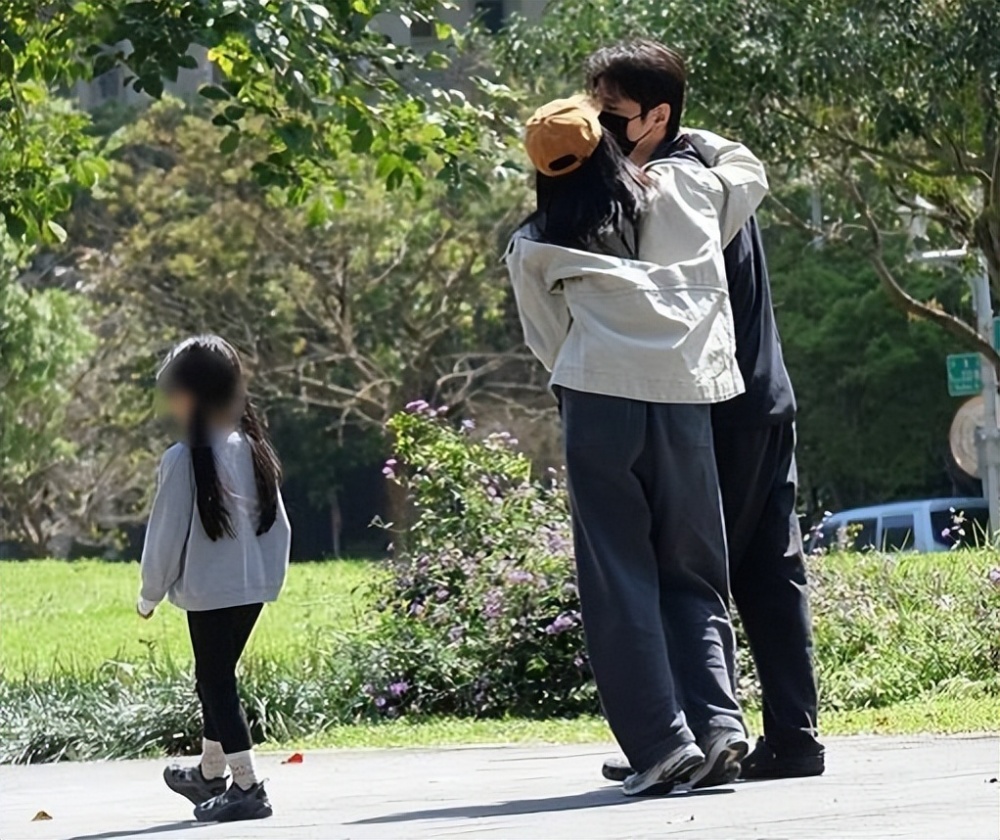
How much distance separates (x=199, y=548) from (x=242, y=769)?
0.65 meters

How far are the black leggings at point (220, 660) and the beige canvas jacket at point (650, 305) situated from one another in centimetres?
125

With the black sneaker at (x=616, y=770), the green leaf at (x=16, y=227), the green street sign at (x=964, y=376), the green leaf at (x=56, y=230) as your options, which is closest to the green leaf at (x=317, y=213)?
the green leaf at (x=56, y=230)

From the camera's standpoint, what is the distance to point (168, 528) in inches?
241

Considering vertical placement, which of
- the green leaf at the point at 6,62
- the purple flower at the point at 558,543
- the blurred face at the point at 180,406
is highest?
the green leaf at the point at 6,62

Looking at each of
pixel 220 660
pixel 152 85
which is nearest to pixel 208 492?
pixel 220 660

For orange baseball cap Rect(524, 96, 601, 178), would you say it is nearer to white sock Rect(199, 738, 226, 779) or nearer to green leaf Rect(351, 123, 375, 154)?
white sock Rect(199, 738, 226, 779)

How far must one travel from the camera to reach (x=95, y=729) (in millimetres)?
9352

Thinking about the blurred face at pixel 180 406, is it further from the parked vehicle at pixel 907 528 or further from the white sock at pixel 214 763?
the parked vehicle at pixel 907 528

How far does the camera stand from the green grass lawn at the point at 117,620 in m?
12.4

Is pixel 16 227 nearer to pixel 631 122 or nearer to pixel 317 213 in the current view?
pixel 317 213

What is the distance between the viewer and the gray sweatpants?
5.48 m

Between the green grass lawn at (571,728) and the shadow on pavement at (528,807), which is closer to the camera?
the shadow on pavement at (528,807)

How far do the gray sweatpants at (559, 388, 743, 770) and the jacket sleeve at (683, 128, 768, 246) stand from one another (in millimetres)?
559

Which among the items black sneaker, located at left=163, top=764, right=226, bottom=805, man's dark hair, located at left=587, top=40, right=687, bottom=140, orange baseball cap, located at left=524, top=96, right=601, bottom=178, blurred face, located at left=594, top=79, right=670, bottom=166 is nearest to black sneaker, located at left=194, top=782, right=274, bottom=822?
black sneaker, located at left=163, top=764, right=226, bottom=805
